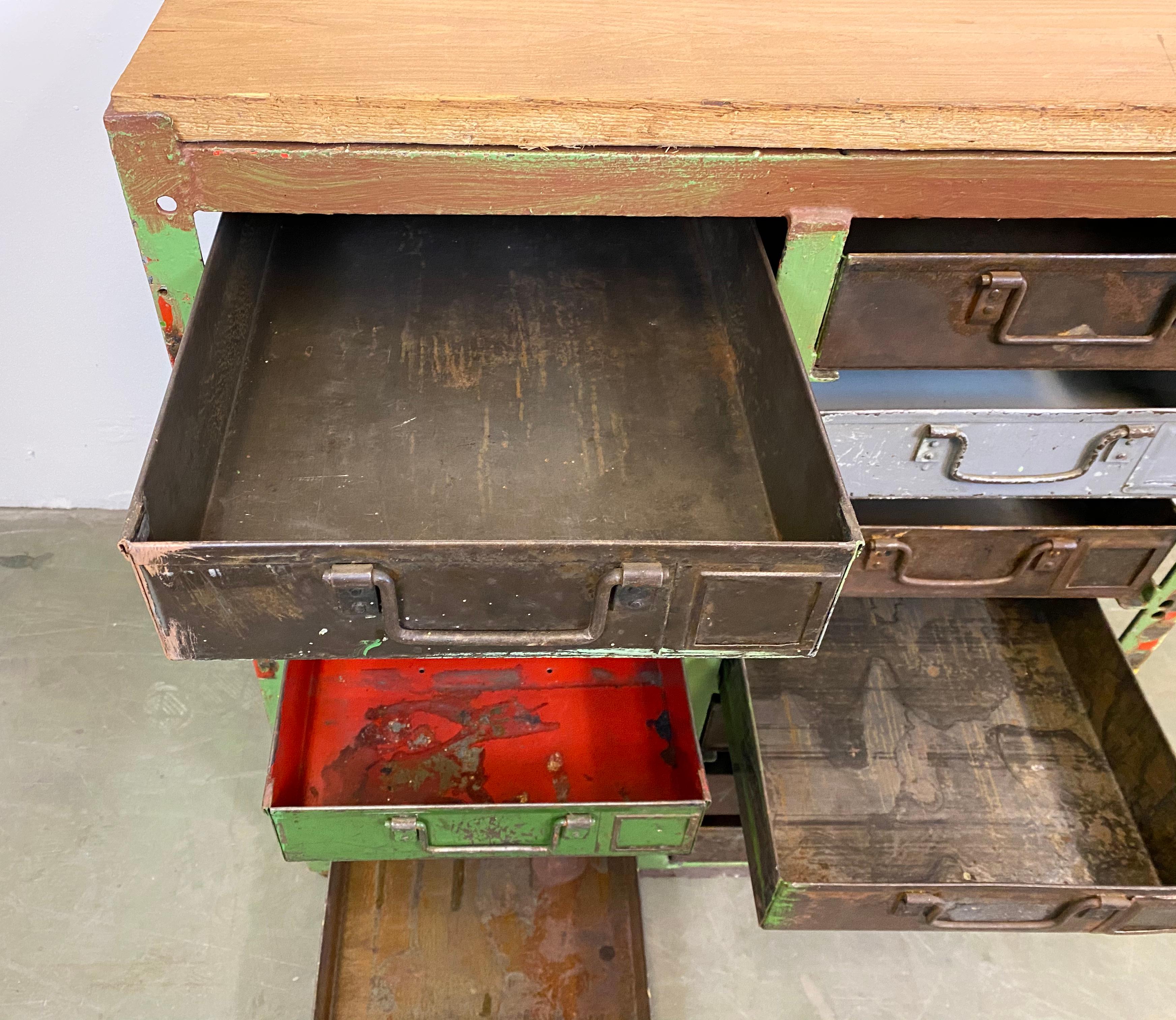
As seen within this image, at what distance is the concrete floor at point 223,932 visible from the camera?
1.44m

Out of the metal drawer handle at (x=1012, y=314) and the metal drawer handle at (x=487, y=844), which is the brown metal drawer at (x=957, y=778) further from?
the metal drawer handle at (x=1012, y=314)

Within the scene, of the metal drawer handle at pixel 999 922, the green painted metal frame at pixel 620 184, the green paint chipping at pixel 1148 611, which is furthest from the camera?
the green paint chipping at pixel 1148 611

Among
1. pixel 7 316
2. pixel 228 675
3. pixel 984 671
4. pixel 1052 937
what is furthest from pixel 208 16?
pixel 1052 937

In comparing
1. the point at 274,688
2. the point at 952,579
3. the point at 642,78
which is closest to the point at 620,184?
the point at 642,78

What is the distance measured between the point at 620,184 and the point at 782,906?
0.84m

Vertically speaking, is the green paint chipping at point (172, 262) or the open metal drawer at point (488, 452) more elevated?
the green paint chipping at point (172, 262)

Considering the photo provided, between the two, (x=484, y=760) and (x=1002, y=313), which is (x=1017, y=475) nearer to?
(x=1002, y=313)

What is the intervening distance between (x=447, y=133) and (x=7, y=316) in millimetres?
1411

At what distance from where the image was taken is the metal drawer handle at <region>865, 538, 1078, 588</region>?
1212mm

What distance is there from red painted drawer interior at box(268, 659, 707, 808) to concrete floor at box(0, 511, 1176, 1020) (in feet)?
1.27

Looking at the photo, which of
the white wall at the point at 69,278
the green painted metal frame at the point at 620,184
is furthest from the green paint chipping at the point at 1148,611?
the white wall at the point at 69,278

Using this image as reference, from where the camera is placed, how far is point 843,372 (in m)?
1.23

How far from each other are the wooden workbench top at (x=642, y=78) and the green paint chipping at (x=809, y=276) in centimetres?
9

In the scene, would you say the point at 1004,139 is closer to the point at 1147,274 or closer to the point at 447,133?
the point at 1147,274
